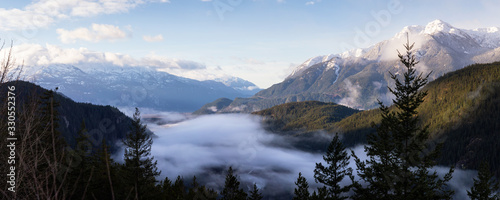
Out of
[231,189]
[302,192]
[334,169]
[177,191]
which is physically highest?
[334,169]

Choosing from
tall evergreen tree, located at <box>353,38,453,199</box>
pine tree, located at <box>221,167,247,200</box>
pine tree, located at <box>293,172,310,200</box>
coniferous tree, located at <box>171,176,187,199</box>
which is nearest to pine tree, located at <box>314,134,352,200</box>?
pine tree, located at <box>293,172,310,200</box>

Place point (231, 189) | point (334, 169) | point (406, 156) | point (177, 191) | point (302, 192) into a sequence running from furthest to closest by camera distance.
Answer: point (177, 191)
point (231, 189)
point (302, 192)
point (334, 169)
point (406, 156)

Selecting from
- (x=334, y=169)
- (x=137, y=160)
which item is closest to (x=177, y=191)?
(x=137, y=160)

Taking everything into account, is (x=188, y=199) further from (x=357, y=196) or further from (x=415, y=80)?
(x=415, y=80)

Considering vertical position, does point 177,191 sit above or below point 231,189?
below

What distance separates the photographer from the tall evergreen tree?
61.7ft

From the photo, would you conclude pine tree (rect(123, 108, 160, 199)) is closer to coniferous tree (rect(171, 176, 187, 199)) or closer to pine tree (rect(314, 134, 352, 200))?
coniferous tree (rect(171, 176, 187, 199))

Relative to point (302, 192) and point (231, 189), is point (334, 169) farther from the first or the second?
point (231, 189)

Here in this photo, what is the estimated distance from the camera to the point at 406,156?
19.5 meters

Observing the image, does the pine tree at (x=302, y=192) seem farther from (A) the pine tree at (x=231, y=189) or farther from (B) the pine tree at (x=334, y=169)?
(A) the pine tree at (x=231, y=189)

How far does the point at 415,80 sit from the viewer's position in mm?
19562

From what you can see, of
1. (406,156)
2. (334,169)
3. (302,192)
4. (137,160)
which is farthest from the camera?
→ (302,192)

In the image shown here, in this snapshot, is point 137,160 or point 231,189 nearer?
point 137,160

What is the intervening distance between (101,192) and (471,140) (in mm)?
242437
